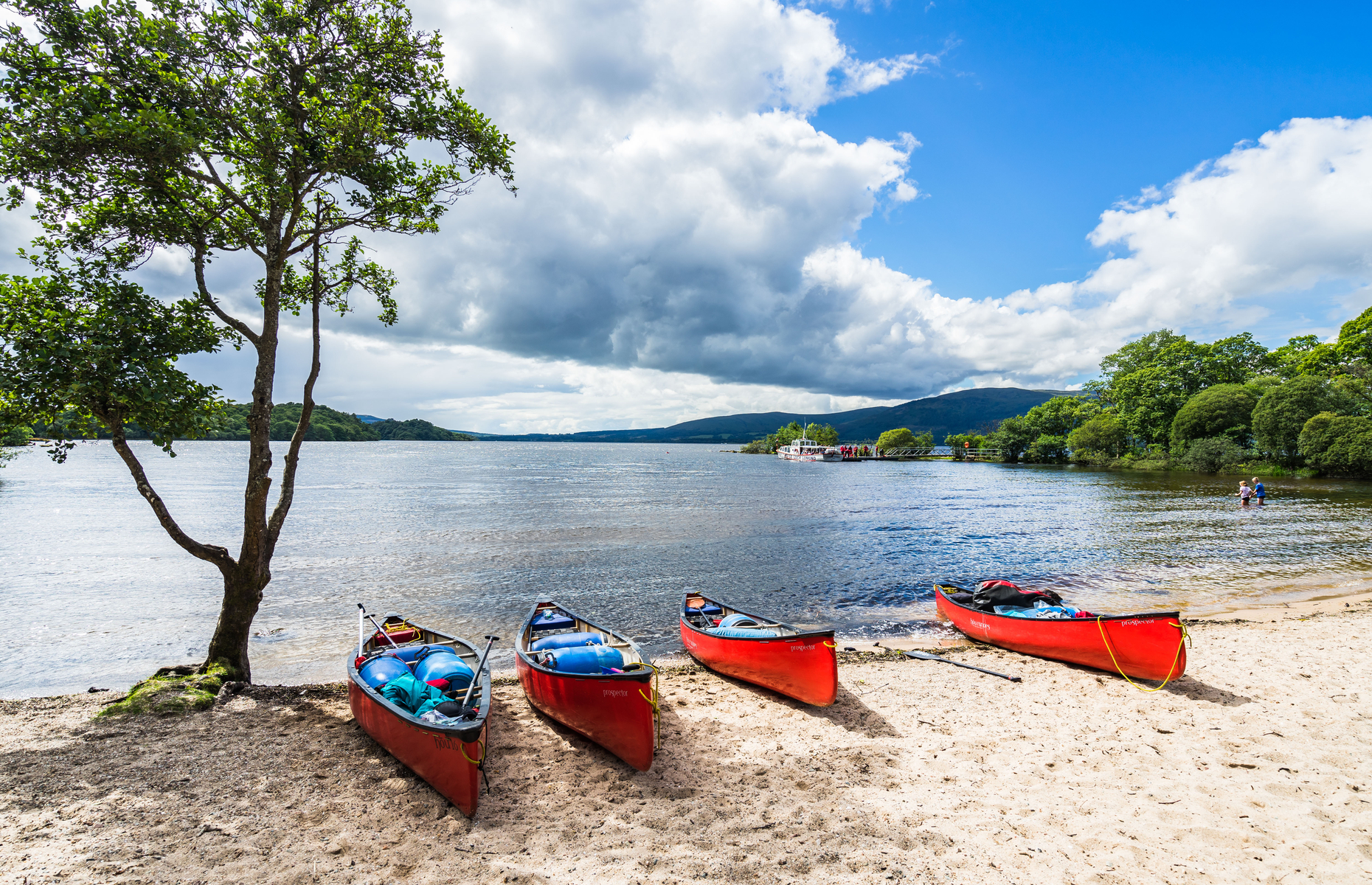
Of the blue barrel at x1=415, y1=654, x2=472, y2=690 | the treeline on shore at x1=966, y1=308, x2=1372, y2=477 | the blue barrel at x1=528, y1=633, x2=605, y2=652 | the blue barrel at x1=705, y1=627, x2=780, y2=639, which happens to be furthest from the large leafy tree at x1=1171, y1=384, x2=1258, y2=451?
the blue barrel at x1=415, y1=654, x2=472, y2=690

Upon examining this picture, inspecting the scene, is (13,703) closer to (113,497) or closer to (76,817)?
(76,817)

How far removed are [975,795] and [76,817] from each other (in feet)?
33.0

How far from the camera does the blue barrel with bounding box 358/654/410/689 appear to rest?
28.0 ft

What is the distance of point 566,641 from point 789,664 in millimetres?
3935

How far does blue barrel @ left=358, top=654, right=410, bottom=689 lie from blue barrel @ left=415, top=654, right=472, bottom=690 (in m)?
0.25

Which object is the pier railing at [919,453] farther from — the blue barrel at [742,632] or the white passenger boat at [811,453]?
the blue barrel at [742,632]

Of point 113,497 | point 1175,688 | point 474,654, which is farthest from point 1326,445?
point 113,497

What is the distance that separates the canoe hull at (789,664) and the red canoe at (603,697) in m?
2.29

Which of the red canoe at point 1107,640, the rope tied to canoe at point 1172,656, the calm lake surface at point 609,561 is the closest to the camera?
the rope tied to canoe at point 1172,656

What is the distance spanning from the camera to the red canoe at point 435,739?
659cm

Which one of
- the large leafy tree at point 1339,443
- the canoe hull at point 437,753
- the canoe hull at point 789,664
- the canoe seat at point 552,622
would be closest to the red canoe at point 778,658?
the canoe hull at point 789,664

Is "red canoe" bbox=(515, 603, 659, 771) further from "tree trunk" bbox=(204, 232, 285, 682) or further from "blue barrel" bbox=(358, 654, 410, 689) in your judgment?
"tree trunk" bbox=(204, 232, 285, 682)

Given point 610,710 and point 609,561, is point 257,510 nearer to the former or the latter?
point 610,710

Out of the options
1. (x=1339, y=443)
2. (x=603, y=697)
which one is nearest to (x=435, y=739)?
(x=603, y=697)
